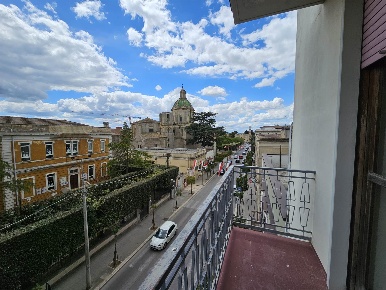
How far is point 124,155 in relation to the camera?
23.0 metres

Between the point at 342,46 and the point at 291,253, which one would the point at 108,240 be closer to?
the point at 291,253

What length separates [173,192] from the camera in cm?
2297

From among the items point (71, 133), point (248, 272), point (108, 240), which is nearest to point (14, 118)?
point (71, 133)

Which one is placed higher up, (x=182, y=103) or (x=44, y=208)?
(x=182, y=103)

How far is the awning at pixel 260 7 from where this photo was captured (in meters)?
2.82

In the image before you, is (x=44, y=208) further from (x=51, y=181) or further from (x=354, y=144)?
(x=354, y=144)

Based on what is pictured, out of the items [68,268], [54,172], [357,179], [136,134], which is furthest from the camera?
[136,134]

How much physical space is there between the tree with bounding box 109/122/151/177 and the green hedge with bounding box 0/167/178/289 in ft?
30.2

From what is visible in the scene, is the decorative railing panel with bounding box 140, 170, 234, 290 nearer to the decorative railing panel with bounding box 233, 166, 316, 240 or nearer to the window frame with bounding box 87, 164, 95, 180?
the decorative railing panel with bounding box 233, 166, 316, 240

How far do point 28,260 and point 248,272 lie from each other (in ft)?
31.9

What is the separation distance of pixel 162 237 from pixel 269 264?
1125 centimetres

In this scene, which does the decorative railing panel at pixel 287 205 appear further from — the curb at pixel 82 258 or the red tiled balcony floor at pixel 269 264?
the curb at pixel 82 258

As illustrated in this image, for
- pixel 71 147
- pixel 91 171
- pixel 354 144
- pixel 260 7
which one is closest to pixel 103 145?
pixel 91 171

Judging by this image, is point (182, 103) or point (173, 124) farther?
point (182, 103)
